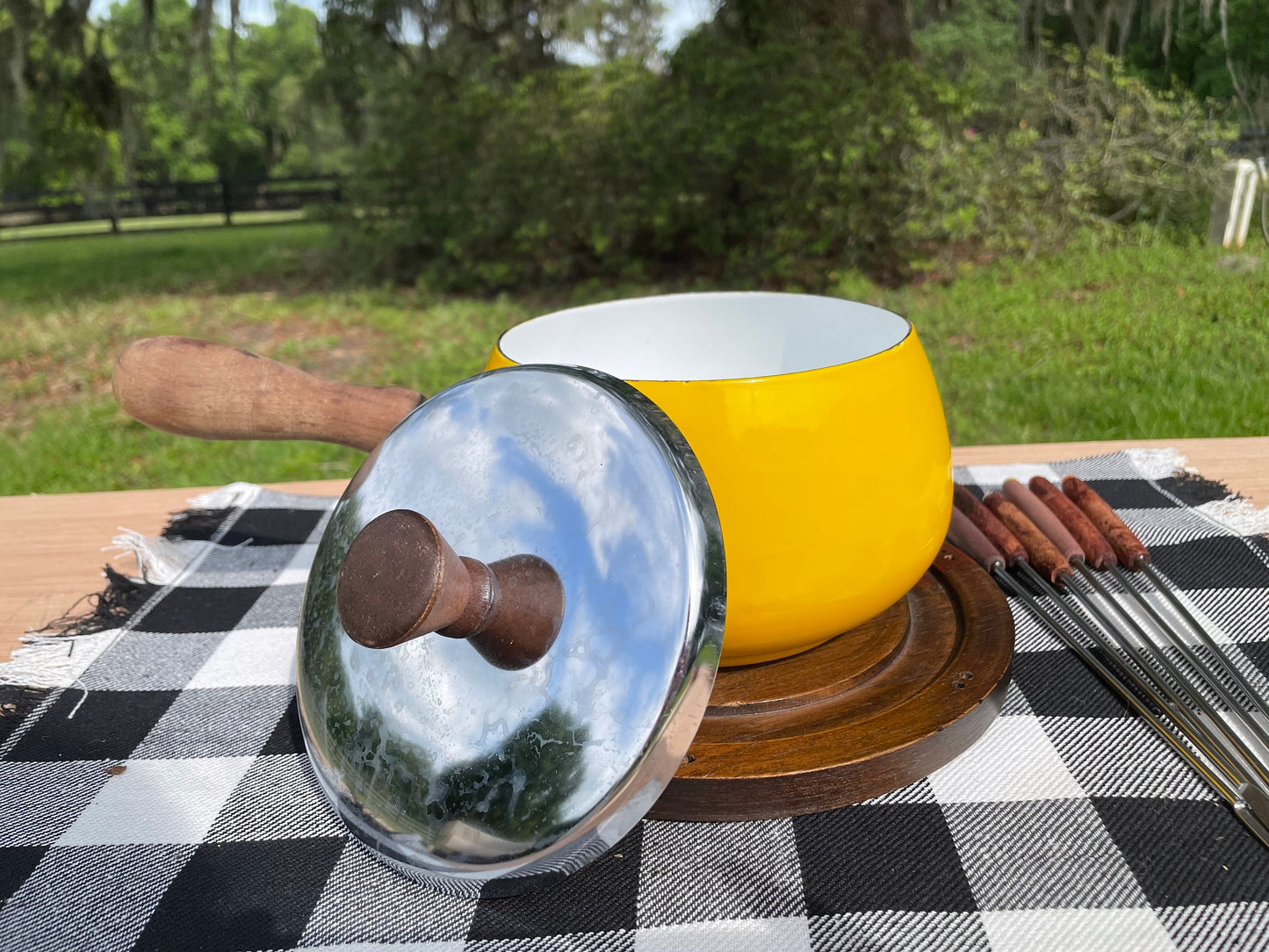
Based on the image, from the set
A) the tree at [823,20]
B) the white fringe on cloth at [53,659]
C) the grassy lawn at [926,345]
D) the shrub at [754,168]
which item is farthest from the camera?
the tree at [823,20]

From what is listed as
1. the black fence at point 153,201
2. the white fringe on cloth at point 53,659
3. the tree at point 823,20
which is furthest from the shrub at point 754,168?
the white fringe on cloth at point 53,659

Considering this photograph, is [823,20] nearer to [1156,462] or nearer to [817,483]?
[1156,462]

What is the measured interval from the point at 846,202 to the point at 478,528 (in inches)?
98.1

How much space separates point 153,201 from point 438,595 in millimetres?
4328

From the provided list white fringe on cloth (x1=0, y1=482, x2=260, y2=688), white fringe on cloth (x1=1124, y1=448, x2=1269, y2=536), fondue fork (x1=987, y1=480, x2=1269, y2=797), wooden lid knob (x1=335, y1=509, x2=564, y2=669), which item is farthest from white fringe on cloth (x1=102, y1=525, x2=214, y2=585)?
white fringe on cloth (x1=1124, y1=448, x2=1269, y2=536)

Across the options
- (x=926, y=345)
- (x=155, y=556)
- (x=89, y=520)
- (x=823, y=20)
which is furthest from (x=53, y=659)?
(x=823, y=20)

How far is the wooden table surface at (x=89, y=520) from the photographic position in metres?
0.64

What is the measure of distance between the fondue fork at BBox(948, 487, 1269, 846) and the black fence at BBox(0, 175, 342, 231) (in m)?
3.47

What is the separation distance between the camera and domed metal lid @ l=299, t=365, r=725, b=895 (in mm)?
301

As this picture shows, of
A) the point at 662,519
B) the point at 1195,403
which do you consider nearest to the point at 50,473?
the point at 662,519

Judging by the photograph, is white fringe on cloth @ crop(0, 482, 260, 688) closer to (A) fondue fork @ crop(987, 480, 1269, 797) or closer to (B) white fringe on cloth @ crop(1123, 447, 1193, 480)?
(A) fondue fork @ crop(987, 480, 1269, 797)

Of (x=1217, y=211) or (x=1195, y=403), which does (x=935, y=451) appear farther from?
(x=1217, y=211)

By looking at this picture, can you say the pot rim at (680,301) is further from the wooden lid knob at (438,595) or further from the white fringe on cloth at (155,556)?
the white fringe on cloth at (155,556)

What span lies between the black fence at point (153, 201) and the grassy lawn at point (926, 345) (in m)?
0.68
